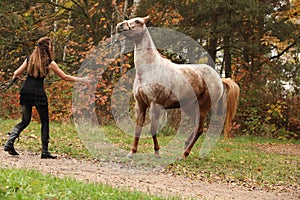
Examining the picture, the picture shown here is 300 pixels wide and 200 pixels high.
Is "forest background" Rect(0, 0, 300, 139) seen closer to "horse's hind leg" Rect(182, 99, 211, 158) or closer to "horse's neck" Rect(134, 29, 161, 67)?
"horse's hind leg" Rect(182, 99, 211, 158)

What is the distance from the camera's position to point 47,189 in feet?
14.4

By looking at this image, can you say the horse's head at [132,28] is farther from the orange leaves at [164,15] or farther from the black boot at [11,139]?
the orange leaves at [164,15]

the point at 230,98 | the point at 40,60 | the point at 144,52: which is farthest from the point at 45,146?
the point at 230,98

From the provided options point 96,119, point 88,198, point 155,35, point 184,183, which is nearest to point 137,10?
point 155,35

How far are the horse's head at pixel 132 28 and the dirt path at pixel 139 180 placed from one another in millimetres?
2280

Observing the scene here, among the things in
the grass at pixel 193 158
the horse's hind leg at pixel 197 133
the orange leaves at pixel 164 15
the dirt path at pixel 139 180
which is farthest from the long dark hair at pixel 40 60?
the orange leaves at pixel 164 15

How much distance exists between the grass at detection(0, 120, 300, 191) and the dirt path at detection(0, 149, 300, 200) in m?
0.50

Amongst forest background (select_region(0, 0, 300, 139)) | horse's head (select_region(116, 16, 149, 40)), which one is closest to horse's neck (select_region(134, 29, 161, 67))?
horse's head (select_region(116, 16, 149, 40))

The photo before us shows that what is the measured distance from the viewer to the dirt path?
5.88 m

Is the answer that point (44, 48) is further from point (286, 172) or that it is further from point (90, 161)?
point (286, 172)

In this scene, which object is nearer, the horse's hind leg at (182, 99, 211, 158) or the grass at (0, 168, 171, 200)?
the grass at (0, 168, 171, 200)

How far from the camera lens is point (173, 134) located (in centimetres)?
1363

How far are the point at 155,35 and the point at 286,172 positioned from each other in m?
7.38

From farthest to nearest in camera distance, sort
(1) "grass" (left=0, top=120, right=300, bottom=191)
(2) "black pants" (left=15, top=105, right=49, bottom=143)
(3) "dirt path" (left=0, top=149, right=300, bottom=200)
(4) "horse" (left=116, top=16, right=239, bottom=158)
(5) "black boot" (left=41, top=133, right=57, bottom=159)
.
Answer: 1. (4) "horse" (left=116, top=16, right=239, bottom=158)
2. (1) "grass" (left=0, top=120, right=300, bottom=191)
3. (5) "black boot" (left=41, top=133, right=57, bottom=159)
4. (2) "black pants" (left=15, top=105, right=49, bottom=143)
5. (3) "dirt path" (left=0, top=149, right=300, bottom=200)
